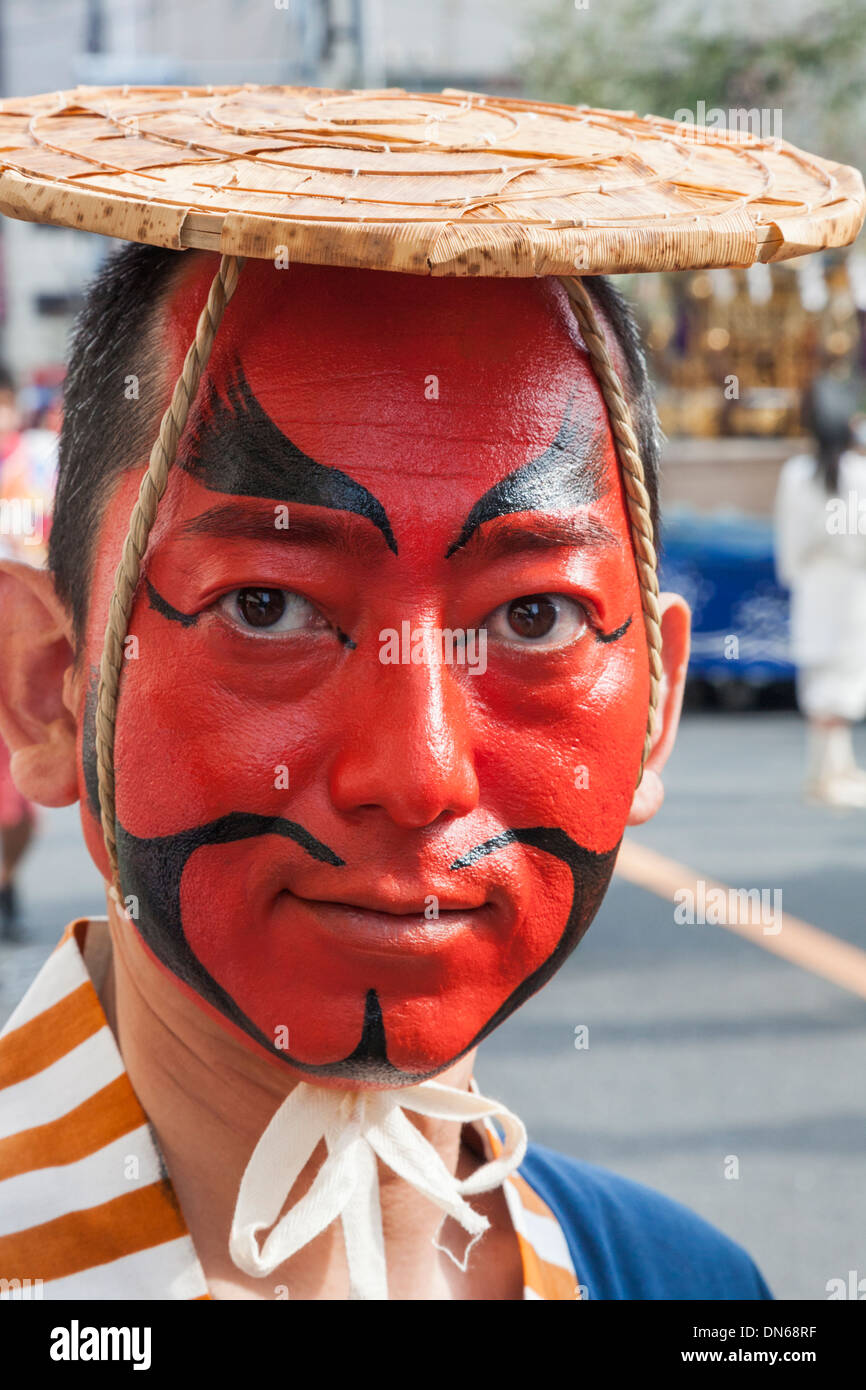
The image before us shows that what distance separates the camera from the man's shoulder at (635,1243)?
70.7 inches

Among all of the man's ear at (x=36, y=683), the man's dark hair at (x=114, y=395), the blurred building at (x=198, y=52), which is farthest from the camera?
the blurred building at (x=198, y=52)

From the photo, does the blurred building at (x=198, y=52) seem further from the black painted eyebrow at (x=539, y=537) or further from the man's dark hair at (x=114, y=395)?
the black painted eyebrow at (x=539, y=537)

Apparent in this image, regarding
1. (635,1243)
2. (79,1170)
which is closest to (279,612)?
(79,1170)

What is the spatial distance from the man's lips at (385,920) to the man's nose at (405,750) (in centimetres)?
7

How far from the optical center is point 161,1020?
5.18ft

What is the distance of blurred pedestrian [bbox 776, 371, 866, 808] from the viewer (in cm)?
816

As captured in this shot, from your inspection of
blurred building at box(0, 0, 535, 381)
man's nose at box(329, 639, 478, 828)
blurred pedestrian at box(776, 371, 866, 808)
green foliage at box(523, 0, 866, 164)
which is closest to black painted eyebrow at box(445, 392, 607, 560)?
man's nose at box(329, 639, 478, 828)

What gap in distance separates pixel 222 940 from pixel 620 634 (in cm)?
45

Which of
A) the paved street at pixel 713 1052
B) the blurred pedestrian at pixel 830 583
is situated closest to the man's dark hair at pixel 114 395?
the paved street at pixel 713 1052

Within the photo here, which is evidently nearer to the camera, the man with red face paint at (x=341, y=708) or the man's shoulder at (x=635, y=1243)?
the man with red face paint at (x=341, y=708)

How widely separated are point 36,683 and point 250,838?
39 centimetres

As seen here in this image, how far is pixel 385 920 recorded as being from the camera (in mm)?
1325
